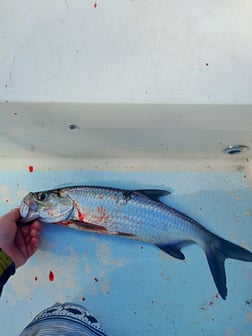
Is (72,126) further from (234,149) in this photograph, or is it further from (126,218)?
(234,149)

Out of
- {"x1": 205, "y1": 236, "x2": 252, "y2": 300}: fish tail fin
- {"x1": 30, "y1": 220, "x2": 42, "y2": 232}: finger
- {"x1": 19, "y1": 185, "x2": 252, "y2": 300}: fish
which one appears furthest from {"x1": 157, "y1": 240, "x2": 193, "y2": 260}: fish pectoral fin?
{"x1": 30, "y1": 220, "x2": 42, "y2": 232}: finger

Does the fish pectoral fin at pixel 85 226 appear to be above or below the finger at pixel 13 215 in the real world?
below

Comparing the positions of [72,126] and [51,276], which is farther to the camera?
[51,276]

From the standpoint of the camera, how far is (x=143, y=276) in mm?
1530

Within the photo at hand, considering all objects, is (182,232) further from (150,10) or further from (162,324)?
(150,10)

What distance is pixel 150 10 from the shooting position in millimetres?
1105

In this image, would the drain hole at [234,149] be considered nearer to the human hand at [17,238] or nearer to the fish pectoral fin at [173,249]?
the fish pectoral fin at [173,249]

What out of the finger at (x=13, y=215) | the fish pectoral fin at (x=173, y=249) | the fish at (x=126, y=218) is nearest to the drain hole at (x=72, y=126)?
the fish at (x=126, y=218)

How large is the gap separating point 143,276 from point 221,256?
1.01 feet

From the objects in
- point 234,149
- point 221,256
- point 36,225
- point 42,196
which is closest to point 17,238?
point 36,225

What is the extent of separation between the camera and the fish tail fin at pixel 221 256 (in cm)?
145

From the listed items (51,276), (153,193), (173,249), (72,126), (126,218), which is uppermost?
(72,126)

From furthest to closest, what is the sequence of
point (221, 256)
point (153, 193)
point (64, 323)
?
point (153, 193) → point (221, 256) → point (64, 323)

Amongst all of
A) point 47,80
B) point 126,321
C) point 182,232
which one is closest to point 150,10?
point 47,80
